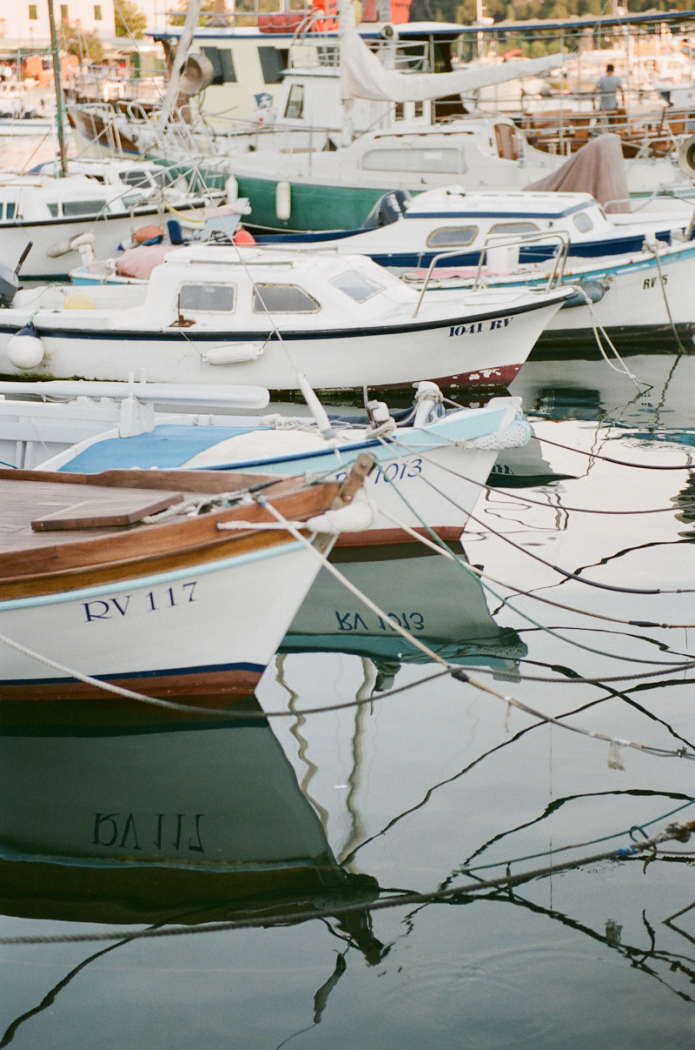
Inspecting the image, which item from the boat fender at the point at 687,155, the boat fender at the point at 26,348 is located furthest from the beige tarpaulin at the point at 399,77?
the boat fender at the point at 26,348

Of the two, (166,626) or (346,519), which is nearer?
(346,519)

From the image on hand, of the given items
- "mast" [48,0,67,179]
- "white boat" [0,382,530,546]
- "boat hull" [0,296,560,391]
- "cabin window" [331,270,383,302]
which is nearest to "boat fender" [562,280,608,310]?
"boat hull" [0,296,560,391]

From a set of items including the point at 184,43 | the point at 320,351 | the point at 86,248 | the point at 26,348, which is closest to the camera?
the point at 320,351

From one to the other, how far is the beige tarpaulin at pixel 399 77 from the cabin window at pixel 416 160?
0.94 m

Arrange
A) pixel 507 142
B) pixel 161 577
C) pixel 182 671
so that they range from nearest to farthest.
→ pixel 161 577 → pixel 182 671 → pixel 507 142

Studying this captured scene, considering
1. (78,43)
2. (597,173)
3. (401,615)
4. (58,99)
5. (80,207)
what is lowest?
(401,615)

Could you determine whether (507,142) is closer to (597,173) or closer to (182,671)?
(597,173)

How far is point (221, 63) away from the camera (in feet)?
87.2

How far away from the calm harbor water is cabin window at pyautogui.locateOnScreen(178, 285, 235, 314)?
4.91m

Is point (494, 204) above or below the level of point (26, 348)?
above

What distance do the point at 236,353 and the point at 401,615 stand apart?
5315 mm

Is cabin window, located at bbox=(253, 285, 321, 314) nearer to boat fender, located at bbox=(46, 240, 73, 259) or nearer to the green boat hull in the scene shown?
boat fender, located at bbox=(46, 240, 73, 259)

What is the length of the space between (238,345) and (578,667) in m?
6.83

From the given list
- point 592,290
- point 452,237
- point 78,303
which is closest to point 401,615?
point 78,303
